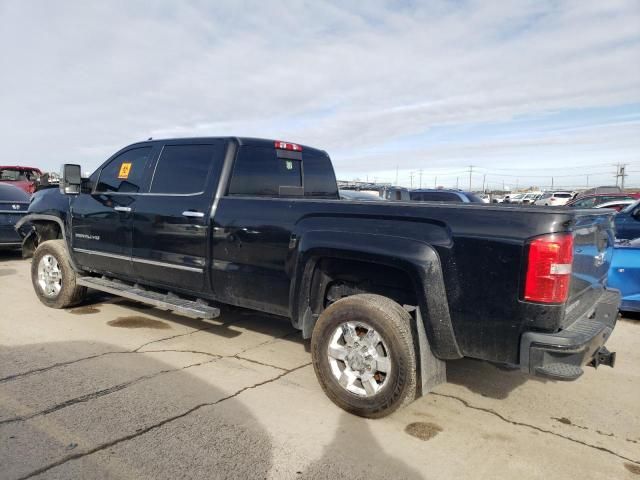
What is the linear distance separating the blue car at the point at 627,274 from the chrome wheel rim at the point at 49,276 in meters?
6.68

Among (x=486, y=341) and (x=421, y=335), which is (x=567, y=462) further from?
(x=421, y=335)

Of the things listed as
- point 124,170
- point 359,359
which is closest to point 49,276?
point 124,170

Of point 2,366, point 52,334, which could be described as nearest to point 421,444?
point 2,366

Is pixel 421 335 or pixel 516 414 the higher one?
pixel 421 335

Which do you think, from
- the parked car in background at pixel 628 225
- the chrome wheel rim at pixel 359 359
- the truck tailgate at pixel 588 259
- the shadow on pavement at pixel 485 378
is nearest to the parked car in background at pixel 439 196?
the parked car in background at pixel 628 225

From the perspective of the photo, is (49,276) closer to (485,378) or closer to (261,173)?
(261,173)

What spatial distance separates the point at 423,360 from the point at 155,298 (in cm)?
285

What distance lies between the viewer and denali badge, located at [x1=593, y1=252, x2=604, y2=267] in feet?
11.3

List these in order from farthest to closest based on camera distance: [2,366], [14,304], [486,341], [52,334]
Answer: [14,304] < [52,334] < [2,366] < [486,341]

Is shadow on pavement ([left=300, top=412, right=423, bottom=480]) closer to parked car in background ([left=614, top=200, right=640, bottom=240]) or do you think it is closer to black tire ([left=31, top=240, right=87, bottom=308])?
black tire ([left=31, top=240, right=87, bottom=308])

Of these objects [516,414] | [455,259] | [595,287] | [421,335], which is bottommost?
[516,414]

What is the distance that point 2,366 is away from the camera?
4180 mm

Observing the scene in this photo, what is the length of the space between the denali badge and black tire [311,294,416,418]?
1395mm

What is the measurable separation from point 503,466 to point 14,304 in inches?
240
